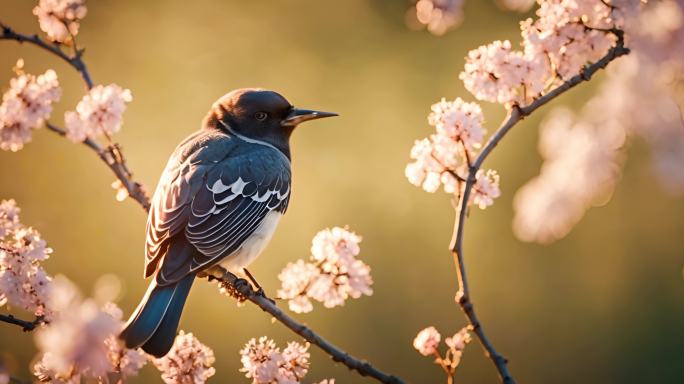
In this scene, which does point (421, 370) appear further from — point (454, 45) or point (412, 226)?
point (454, 45)

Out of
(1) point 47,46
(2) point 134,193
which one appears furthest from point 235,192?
(1) point 47,46

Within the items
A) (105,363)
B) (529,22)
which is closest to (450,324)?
(529,22)

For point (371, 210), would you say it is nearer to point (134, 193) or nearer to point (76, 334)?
point (134, 193)

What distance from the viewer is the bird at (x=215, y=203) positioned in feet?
10.0

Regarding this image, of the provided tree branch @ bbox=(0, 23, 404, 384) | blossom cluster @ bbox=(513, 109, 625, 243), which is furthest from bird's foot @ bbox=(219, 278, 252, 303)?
blossom cluster @ bbox=(513, 109, 625, 243)

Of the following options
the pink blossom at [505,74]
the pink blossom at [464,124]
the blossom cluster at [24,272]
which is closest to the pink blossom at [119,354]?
the blossom cluster at [24,272]

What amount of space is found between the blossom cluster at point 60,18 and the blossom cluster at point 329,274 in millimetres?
1022

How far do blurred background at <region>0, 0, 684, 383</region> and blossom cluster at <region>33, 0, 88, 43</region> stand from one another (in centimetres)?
401

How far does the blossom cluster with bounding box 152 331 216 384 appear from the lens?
2.63 meters

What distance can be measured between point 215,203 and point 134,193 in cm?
52

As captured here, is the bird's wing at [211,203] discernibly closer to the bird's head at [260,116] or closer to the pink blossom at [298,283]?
the bird's head at [260,116]

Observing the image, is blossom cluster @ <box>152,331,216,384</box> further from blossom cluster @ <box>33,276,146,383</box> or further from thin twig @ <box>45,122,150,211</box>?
blossom cluster @ <box>33,276,146,383</box>

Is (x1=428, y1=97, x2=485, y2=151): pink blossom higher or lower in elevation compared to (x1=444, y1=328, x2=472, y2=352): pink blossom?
higher

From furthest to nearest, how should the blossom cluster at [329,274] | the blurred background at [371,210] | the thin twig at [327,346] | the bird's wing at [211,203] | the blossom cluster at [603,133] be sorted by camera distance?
1. the blurred background at [371,210]
2. the bird's wing at [211,203]
3. the blossom cluster at [329,274]
4. the thin twig at [327,346]
5. the blossom cluster at [603,133]
